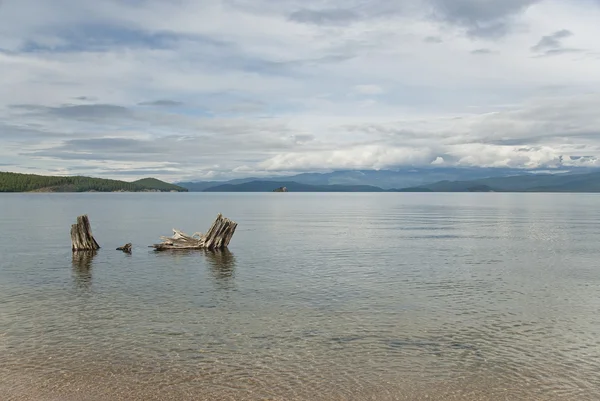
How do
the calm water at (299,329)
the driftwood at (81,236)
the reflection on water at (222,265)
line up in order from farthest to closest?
the driftwood at (81,236) → the reflection on water at (222,265) → the calm water at (299,329)

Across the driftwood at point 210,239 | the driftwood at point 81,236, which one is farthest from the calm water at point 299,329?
the driftwood at point 210,239

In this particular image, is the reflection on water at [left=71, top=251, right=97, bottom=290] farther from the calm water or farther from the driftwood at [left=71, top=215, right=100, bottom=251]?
the driftwood at [left=71, top=215, right=100, bottom=251]

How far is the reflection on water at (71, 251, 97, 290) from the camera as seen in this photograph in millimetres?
34312

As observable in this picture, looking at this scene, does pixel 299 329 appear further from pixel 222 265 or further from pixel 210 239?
pixel 210 239

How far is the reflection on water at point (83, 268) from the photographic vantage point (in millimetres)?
34312

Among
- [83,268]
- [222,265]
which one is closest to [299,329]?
[222,265]

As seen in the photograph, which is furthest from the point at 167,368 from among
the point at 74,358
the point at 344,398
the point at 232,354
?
the point at 344,398

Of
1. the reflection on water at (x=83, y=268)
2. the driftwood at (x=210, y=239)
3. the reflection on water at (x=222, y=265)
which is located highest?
the driftwood at (x=210, y=239)

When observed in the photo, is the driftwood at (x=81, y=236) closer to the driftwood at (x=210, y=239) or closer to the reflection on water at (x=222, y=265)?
the driftwood at (x=210, y=239)

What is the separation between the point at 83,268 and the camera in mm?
41406

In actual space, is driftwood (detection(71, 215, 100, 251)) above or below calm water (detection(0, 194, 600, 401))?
above

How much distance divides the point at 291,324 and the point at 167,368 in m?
7.42

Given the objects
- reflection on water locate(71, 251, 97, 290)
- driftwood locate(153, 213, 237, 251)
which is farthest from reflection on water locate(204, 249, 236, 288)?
reflection on water locate(71, 251, 97, 290)

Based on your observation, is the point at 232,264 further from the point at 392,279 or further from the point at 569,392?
the point at 569,392
